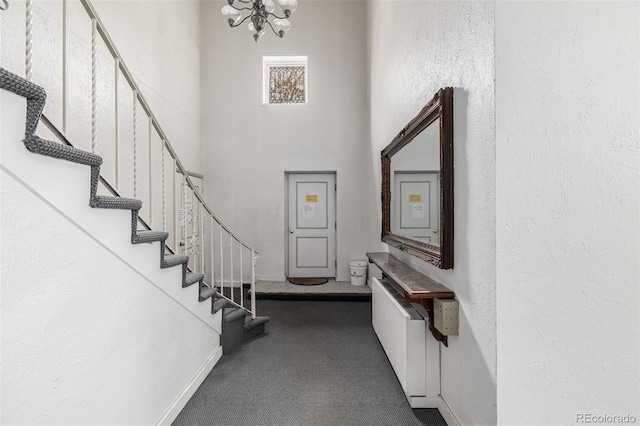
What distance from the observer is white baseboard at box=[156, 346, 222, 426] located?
1.76m

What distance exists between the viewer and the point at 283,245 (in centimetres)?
484

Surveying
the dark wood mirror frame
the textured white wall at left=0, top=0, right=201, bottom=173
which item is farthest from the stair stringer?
the dark wood mirror frame

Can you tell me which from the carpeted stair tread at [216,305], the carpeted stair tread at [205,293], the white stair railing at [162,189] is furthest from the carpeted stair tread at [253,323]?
the carpeted stair tread at [205,293]

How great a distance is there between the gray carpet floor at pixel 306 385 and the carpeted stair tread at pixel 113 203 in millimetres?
1382

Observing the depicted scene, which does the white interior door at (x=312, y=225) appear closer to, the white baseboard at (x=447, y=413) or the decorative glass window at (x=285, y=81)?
the decorative glass window at (x=285, y=81)

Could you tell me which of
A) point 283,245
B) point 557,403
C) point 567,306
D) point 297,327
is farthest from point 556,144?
point 283,245

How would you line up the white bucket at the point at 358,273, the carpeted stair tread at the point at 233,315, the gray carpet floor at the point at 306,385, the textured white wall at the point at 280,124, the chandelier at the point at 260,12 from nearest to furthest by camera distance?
the gray carpet floor at the point at 306,385, the carpeted stair tread at the point at 233,315, the chandelier at the point at 260,12, the white bucket at the point at 358,273, the textured white wall at the point at 280,124

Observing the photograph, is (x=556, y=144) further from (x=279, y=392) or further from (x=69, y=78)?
(x=69, y=78)

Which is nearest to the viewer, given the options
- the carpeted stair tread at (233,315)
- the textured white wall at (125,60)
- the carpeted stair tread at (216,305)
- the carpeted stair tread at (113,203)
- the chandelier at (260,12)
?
the carpeted stair tread at (113,203)

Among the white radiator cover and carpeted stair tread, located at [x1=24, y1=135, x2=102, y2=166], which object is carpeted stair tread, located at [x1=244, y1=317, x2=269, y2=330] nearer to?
the white radiator cover

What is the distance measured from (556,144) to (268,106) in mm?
4267

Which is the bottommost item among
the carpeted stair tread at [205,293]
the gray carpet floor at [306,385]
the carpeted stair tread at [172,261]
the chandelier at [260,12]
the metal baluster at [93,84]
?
the gray carpet floor at [306,385]

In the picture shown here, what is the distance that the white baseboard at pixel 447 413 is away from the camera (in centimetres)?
169

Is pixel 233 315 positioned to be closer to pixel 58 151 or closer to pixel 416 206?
pixel 416 206
